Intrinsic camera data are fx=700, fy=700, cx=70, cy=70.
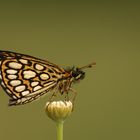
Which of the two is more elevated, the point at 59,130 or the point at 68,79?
the point at 68,79

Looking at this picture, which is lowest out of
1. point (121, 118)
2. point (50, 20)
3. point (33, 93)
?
point (33, 93)

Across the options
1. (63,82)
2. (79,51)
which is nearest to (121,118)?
(79,51)

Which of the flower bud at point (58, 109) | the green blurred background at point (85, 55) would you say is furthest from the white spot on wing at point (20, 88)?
the green blurred background at point (85, 55)

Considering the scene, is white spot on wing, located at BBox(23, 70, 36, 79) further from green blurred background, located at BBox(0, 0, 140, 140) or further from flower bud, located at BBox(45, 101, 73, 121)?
green blurred background, located at BBox(0, 0, 140, 140)

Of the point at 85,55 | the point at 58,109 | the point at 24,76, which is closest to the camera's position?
the point at 24,76

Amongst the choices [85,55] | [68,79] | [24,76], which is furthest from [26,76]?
[85,55]

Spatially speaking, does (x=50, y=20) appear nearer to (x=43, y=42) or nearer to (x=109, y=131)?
(x=43, y=42)

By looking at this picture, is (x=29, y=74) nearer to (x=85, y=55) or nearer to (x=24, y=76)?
(x=24, y=76)
